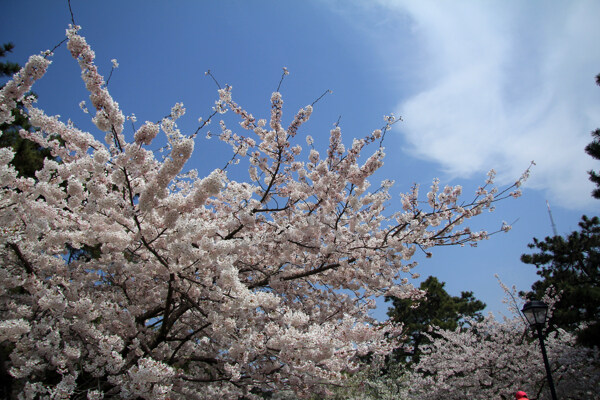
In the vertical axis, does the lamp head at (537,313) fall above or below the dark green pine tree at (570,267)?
below

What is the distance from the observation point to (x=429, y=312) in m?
23.7

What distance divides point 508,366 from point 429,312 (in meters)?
14.1

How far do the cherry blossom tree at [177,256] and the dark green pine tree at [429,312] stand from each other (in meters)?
17.7

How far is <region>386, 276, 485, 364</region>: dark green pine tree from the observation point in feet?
72.7

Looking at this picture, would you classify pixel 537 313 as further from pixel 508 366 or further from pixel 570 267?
pixel 570 267

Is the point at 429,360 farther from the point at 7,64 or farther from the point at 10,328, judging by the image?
the point at 7,64

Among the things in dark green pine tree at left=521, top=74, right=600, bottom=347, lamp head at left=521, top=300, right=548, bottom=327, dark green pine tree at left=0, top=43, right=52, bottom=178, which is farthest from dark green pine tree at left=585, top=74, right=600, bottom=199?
dark green pine tree at left=0, top=43, right=52, bottom=178

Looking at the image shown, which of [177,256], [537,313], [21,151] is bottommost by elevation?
[177,256]

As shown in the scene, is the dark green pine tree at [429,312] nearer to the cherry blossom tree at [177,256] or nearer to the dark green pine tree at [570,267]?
the dark green pine tree at [570,267]

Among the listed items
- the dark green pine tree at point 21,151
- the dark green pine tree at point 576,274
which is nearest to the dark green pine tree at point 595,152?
the dark green pine tree at point 576,274

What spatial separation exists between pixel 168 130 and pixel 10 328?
2.80 m

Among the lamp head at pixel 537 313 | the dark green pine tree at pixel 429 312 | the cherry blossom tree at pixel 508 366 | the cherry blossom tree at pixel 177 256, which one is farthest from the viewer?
the dark green pine tree at pixel 429 312

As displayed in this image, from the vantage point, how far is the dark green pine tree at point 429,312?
22156mm

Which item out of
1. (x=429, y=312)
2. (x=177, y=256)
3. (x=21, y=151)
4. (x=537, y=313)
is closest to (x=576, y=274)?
(x=537, y=313)
